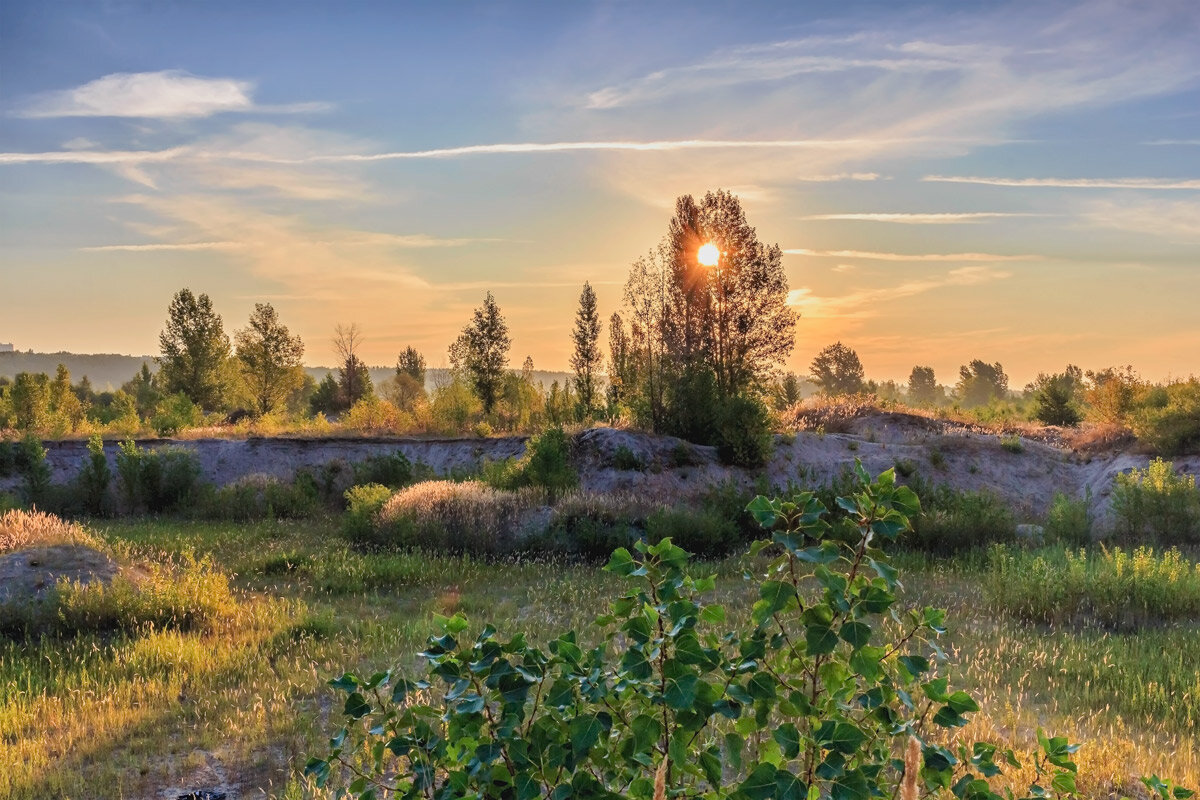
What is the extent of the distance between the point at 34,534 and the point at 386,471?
11.8 meters

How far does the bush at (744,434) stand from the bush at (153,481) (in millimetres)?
13988

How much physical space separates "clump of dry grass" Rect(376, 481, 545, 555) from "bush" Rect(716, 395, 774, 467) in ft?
20.1

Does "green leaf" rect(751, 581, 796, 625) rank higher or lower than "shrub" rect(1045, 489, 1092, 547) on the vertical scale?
higher

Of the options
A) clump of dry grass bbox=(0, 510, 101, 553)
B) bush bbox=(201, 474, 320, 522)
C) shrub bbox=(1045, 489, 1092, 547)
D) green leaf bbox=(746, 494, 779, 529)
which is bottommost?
shrub bbox=(1045, 489, 1092, 547)

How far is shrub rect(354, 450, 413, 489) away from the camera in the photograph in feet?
72.0

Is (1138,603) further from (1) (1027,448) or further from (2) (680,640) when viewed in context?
(1) (1027,448)

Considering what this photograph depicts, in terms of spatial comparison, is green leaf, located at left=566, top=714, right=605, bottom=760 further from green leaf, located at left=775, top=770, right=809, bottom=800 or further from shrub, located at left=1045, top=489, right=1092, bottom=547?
shrub, located at left=1045, top=489, right=1092, bottom=547

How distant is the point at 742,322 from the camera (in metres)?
29.5

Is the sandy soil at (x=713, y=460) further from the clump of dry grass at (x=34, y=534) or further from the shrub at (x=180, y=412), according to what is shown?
the shrub at (x=180, y=412)

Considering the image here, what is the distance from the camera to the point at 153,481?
1975 cm

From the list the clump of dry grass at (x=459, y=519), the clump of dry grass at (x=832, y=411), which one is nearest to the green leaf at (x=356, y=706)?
the clump of dry grass at (x=459, y=519)

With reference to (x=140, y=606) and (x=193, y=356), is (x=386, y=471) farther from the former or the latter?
(x=193, y=356)

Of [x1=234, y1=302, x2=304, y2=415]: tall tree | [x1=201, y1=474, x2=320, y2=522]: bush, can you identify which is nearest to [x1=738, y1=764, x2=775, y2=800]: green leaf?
[x1=201, y1=474, x2=320, y2=522]: bush

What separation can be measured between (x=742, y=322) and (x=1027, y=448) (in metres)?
10.7
